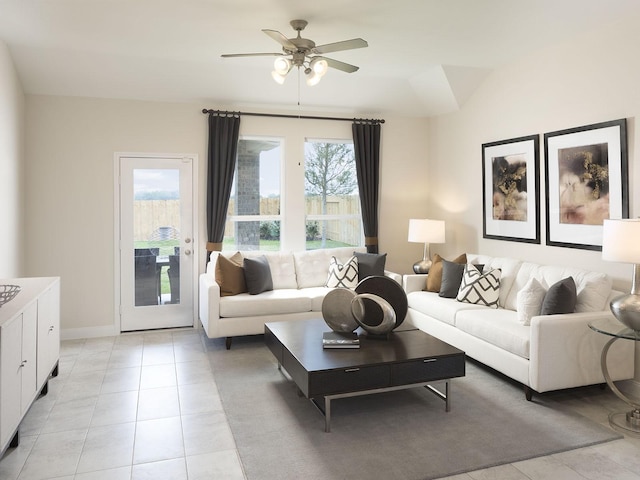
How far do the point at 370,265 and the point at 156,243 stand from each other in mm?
2434

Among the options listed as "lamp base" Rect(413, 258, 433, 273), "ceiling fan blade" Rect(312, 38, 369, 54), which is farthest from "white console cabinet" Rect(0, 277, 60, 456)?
"lamp base" Rect(413, 258, 433, 273)

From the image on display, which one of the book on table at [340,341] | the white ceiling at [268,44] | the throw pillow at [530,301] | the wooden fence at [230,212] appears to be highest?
the white ceiling at [268,44]

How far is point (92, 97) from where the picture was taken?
5316 millimetres

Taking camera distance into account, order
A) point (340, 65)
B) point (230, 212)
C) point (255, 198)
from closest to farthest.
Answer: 1. point (340, 65)
2. point (230, 212)
3. point (255, 198)

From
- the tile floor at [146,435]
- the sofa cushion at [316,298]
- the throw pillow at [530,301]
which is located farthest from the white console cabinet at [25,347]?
the throw pillow at [530,301]

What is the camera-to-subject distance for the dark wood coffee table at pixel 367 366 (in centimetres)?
310

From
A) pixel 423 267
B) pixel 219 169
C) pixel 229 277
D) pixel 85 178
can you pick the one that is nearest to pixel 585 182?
pixel 423 267

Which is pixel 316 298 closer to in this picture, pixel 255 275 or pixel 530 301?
pixel 255 275

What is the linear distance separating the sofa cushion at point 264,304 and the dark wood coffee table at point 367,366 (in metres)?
1.25

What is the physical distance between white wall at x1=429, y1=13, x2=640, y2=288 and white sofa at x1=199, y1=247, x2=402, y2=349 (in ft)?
4.18

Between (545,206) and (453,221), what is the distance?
5.07ft

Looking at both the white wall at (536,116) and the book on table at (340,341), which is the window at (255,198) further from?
the book on table at (340,341)

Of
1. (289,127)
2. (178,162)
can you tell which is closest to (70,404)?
(178,162)

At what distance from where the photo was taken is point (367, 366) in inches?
125
